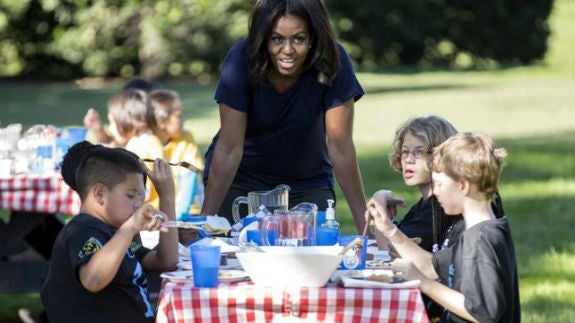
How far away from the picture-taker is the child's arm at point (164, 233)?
452cm

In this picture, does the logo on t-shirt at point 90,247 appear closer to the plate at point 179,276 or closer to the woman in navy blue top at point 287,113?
the plate at point 179,276

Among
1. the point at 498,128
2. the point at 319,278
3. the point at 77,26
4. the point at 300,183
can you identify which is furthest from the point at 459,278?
the point at 77,26

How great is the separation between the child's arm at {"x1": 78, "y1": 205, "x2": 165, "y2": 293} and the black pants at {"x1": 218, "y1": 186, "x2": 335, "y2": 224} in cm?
151

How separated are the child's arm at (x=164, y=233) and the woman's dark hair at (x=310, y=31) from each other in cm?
86

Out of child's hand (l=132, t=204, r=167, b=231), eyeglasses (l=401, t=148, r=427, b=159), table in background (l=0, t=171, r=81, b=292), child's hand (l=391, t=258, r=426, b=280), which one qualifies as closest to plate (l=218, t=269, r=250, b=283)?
child's hand (l=132, t=204, r=167, b=231)

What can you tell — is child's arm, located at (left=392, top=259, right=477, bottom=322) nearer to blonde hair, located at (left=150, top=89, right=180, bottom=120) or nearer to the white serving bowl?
the white serving bowl

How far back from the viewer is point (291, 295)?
385 cm

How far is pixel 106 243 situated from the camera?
13.6 feet

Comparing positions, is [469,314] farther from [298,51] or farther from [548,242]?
[548,242]

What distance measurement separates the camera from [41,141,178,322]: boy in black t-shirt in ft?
13.6

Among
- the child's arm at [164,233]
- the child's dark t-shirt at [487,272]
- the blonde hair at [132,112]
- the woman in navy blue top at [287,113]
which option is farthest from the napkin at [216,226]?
the blonde hair at [132,112]

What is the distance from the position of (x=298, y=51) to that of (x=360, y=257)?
126 centimetres

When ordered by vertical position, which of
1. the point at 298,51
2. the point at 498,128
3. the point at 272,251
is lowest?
the point at 498,128

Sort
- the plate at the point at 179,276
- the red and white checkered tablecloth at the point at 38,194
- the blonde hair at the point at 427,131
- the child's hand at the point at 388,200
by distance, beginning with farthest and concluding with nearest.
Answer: the red and white checkered tablecloth at the point at 38,194 → the blonde hair at the point at 427,131 → the child's hand at the point at 388,200 → the plate at the point at 179,276
